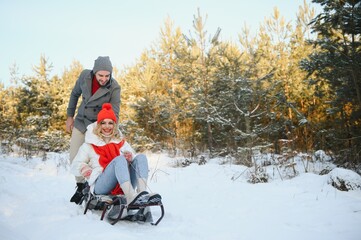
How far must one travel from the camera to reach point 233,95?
8.51m

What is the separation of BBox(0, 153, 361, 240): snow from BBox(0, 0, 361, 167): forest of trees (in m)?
2.60

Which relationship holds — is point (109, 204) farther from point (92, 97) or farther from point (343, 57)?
point (343, 57)

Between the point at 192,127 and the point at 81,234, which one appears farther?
the point at 192,127

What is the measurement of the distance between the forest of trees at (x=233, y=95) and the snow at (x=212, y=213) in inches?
103

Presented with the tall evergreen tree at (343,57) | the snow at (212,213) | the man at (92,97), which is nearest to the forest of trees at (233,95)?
the tall evergreen tree at (343,57)

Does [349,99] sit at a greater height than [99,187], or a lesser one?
greater

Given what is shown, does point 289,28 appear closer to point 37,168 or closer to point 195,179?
point 195,179

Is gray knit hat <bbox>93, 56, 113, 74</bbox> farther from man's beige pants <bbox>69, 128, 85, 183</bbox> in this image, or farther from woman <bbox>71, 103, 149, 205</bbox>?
man's beige pants <bbox>69, 128, 85, 183</bbox>

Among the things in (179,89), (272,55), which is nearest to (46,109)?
(179,89)

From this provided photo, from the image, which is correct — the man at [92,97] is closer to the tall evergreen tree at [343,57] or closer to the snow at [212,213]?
the snow at [212,213]

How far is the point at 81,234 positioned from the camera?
2.25m

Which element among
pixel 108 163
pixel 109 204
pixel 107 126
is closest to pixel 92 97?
pixel 107 126

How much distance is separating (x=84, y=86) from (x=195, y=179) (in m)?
2.78

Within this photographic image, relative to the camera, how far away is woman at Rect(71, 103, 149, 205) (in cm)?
288
